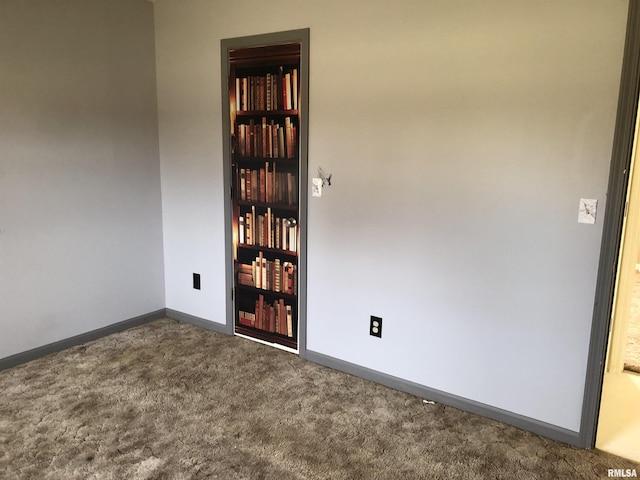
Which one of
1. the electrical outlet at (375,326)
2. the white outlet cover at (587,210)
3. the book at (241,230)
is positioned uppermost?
the white outlet cover at (587,210)

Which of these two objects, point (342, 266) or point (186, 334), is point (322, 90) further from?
point (186, 334)

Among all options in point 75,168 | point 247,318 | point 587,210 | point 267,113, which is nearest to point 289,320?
point 247,318

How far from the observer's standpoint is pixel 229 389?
2.81 metres

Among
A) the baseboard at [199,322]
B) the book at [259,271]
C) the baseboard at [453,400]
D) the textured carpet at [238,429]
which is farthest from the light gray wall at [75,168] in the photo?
the baseboard at [453,400]

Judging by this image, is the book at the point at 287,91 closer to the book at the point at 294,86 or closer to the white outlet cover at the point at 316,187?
the book at the point at 294,86

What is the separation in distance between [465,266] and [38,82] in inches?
110

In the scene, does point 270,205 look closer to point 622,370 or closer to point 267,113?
point 267,113

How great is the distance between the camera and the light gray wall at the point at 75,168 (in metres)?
2.90

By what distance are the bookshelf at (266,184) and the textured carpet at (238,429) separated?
0.41m

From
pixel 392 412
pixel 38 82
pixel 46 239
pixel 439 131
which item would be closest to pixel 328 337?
pixel 392 412

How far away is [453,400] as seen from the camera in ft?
8.73

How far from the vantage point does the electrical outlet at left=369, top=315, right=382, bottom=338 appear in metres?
2.88

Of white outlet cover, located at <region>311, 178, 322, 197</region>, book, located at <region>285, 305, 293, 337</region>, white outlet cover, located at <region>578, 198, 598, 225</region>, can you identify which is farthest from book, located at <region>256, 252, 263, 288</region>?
white outlet cover, located at <region>578, 198, 598, 225</region>

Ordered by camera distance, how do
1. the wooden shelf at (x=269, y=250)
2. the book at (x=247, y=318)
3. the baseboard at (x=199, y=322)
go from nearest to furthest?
the wooden shelf at (x=269, y=250) → the book at (x=247, y=318) → the baseboard at (x=199, y=322)
